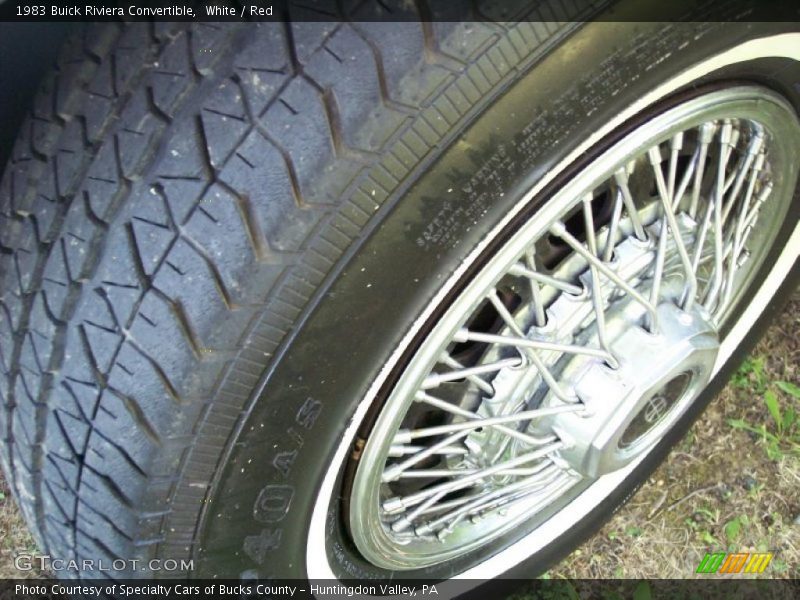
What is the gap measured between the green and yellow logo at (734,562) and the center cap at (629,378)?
639mm

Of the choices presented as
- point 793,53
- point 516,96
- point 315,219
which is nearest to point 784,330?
point 793,53

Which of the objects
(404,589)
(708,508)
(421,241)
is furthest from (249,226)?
(708,508)

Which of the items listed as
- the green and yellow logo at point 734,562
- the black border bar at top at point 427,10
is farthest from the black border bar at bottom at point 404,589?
the black border bar at top at point 427,10

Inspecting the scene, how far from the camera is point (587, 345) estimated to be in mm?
1259

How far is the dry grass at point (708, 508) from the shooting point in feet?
5.80

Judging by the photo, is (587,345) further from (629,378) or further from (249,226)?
(249,226)

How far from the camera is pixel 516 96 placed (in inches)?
32.5

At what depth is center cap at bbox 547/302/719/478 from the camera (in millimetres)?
1267

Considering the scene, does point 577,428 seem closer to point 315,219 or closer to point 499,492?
point 499,492

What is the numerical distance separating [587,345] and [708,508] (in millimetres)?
836

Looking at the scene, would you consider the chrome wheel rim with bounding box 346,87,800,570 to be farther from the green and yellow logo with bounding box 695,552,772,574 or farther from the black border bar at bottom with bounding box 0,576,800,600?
the green and yellow logo with bounding box 695,552,772,574

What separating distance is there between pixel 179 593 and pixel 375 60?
0.75 m

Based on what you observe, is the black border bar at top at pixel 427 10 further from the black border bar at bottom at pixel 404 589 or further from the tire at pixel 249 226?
the black border bar at bottom at pixel 404 589

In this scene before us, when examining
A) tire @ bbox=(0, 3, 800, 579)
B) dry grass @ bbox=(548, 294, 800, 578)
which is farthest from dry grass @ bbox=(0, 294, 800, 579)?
tire @ bbox=(0, 3, 800, 579)
